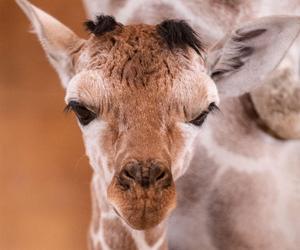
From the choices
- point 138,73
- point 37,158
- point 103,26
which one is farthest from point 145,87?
point 37,158

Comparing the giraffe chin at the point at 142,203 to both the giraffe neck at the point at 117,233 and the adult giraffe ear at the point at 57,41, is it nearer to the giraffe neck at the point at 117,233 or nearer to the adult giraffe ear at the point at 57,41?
the giraffe neck at the point at 117,233

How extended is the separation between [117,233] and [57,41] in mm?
339

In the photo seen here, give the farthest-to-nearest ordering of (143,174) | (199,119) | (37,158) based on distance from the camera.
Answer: (37,158) → (199,119) → (143,174)

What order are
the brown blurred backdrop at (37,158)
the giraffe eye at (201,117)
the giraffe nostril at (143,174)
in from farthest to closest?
the brown blurred backdrop at (37,158) < the giraffe eye at (201,117) < the giraffe nostril at (143,174)

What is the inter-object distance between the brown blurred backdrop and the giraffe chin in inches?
14.3

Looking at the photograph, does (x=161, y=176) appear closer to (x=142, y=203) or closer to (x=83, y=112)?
(x=142, y=203)

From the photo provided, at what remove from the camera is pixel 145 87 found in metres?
0.74

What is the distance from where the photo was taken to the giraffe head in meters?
0.69

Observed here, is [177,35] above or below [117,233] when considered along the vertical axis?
above

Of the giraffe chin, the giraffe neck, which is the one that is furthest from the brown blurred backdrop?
the giraffe chin

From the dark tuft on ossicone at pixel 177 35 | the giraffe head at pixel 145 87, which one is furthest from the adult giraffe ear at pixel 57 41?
the dark tuft on ossicone at pixel 177 35

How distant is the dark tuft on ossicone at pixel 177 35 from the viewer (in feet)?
2.58

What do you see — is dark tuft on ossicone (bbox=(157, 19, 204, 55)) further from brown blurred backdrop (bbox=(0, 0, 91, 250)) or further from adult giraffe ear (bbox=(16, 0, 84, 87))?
brown blurred backdrop (bbox=(0, 0, 91, 250))

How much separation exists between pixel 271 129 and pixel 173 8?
1.03ft
